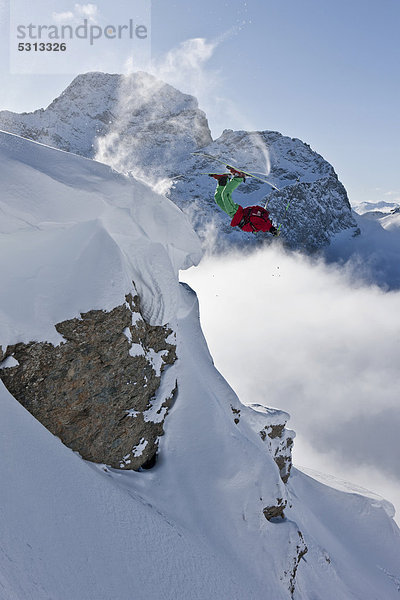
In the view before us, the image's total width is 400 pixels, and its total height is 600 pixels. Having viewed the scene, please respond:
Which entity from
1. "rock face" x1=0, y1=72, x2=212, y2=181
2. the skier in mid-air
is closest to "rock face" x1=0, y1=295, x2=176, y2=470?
the skier in mid-air

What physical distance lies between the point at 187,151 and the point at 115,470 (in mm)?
140784

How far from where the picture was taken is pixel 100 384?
298 inches

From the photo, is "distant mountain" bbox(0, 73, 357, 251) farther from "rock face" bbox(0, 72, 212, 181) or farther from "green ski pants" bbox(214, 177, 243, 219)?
"green ski pants" bbox(214, 177, 243, 219)

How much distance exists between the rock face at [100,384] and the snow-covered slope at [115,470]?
1.12ft

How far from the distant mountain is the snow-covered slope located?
347ft

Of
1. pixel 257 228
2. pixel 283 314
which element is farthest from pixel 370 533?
pixel 283 314

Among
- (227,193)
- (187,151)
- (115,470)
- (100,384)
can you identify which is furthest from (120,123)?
(115,470)

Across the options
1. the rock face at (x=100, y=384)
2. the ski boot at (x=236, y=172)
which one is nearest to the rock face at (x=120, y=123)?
the ski boot at (x=236, y=172)

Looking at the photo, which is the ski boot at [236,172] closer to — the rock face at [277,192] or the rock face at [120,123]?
the rock face at [277,192]

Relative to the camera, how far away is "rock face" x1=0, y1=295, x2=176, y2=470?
6480 millimetres

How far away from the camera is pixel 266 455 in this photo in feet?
36.7

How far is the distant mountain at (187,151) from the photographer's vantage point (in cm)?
11788

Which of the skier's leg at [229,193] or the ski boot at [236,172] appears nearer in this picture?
the ski boot at [236,172]

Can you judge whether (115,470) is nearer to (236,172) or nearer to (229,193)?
(229,193)
